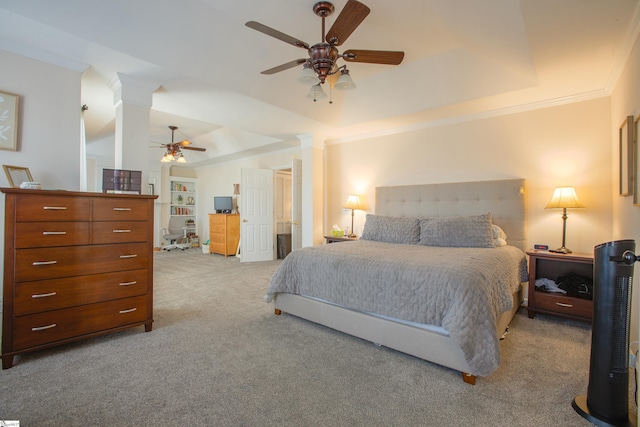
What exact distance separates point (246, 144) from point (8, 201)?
4.70 metres

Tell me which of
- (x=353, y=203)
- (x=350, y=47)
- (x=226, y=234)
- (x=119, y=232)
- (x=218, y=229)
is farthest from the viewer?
(x=218, y=229)

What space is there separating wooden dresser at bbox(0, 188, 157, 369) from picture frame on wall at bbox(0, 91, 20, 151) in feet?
2.33

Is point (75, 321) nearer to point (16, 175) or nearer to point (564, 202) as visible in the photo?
point (16, 175)

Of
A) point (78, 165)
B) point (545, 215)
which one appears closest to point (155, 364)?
point (78, 165)

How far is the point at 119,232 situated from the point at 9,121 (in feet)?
3.99

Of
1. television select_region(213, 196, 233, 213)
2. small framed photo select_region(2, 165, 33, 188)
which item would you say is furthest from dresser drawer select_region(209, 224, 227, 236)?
small framed photo select_region(2, 165, 33, 188)

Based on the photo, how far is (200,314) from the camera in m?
3.07

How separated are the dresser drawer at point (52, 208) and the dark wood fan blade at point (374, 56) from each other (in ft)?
7.83

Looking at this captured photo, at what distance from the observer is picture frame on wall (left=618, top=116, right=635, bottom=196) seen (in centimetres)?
220

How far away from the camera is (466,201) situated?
381 centimetres

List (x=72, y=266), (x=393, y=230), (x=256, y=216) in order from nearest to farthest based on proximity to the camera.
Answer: (x=72, y=266)
(x=393, y=230)
(x=256, y=216)

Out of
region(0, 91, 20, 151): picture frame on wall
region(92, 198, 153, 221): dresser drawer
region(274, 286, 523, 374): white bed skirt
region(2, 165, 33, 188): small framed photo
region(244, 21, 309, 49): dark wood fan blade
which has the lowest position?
region(274, 286, 523, 374): white bed skirt

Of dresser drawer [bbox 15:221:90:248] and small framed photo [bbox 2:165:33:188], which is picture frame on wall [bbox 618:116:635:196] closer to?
dresser drawer [bbox 15:221:90:248]

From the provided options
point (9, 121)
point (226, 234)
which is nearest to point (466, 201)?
point (9, 121)
